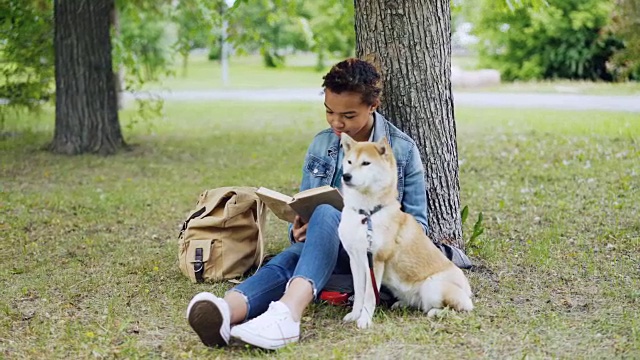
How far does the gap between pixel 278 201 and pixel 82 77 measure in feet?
23.0

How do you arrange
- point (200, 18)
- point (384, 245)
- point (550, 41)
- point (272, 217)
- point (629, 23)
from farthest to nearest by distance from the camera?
1. point (550, 41)
2. point (629, 23)
3. point (200, 18)
4. point (272, 217)
5. point (384, 245)

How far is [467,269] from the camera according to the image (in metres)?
5.31

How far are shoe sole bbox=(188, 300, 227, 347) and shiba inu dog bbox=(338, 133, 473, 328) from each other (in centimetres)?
76

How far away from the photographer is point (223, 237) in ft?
16.9

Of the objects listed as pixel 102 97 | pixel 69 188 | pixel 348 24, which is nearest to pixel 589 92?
pixel 348 24

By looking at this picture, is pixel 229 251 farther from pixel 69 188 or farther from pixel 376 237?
pixel 69 188

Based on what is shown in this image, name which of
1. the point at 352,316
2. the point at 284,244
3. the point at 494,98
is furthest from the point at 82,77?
the point at 494,98

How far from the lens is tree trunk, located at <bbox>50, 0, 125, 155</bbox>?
10594 millimetres

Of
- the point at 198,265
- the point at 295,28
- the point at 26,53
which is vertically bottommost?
the point at 198,265

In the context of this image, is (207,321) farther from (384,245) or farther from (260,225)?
(260,225)

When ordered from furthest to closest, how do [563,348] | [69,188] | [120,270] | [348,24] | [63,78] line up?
1. [348,24]
2. [63,78]
3. [69,188]
4. [120,270]
5. [563,348]

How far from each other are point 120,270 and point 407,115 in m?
2.31

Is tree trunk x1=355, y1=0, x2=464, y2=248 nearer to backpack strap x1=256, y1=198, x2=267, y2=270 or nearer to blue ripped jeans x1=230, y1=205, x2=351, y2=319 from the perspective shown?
backpack strap x1=256, y1=198, x2=267, y2=270

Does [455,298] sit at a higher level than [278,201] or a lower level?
lower
